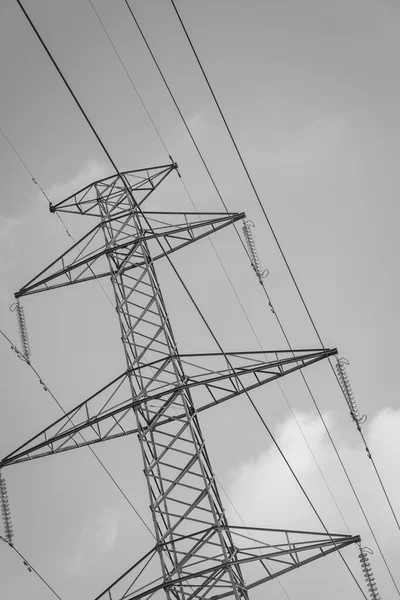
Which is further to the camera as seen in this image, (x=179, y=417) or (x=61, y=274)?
(x=61, y=274)

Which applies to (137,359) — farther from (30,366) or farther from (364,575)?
(364,575)

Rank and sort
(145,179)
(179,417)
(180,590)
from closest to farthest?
(180,590) < (179,417) < (145,179)

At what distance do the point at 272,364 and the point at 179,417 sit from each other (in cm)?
224

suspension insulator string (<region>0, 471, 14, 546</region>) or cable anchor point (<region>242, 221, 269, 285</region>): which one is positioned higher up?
cable anchor point (<region>242, 221, 269, 285</region>)

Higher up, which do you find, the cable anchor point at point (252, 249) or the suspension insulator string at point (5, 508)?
the cable anchor point at point (252, 249)

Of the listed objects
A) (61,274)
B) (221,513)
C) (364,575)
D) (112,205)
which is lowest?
(364,575)

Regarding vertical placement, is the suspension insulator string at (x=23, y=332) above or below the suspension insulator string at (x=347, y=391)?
above

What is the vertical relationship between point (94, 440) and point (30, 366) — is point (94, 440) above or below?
below

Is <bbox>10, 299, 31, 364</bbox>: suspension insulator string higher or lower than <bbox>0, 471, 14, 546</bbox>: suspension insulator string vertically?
higher

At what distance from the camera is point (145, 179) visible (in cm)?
2038

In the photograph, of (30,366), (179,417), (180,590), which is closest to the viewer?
(180,590)

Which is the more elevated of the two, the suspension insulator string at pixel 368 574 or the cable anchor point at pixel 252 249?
the cable anchor point at pixel 252 249

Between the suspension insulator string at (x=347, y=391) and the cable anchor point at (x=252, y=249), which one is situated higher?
the cable anchor point at (x=252, y=249)

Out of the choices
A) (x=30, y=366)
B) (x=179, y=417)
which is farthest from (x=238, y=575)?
(x=30, y=366)
